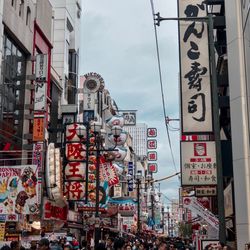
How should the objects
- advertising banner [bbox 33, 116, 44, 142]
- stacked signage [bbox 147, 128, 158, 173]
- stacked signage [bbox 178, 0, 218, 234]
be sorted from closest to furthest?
stacked signage [bbox 178, 0, 218, 234] → advertising banner [bbox 33, 116, 44, 142] → stacked signage [bbox 147, 128, 158, 173]

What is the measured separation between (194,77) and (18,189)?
8446 millimetres

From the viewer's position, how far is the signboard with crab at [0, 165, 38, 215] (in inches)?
802

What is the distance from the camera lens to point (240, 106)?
1539 centimetres

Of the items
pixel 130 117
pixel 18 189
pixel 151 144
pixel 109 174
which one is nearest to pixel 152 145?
pixel 151 144

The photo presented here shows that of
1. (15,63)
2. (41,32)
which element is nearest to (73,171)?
(15,63)

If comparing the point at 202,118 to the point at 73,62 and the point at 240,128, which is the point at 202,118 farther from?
the point at 73,62

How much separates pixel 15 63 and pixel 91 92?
2484cm

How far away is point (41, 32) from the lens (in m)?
38.2

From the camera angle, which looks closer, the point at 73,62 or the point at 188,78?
the point at 188,78

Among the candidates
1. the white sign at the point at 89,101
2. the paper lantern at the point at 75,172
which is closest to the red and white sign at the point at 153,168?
the white sign at the point at 89,101

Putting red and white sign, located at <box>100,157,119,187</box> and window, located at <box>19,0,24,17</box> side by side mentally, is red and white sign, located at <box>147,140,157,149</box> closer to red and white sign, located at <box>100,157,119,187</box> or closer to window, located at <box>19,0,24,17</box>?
red and white sign, located at <box>100,157,119,187</box>

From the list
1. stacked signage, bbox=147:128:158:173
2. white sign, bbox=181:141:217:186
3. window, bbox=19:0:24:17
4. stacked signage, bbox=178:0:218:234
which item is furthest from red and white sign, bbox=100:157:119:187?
stacked signage, bbox=147:128:158:173

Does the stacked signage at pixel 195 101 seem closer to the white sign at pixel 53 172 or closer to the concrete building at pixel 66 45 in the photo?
the white sign at pixel 53 172

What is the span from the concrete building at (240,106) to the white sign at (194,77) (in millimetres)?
836
